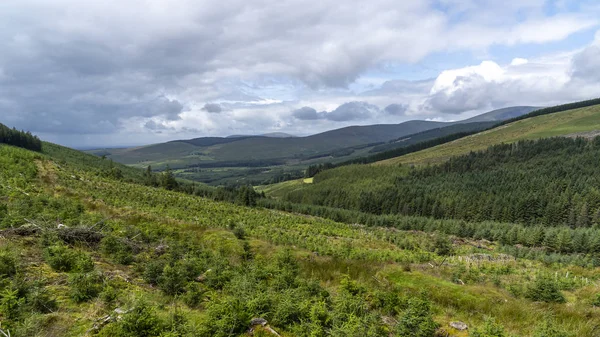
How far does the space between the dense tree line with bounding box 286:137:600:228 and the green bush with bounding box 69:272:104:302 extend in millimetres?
135740

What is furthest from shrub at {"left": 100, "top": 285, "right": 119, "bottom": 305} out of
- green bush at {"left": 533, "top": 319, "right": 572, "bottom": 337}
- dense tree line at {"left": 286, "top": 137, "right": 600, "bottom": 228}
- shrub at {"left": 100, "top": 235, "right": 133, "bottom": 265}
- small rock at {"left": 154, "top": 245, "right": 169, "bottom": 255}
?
dense tree line at {"left": 286, "top": 137, "right": 600, "bottom": 228}

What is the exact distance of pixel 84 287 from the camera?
25.0ft

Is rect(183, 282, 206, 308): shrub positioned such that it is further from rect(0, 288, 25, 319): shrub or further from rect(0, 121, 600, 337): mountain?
rect(0, 288, 25, 319): shrub

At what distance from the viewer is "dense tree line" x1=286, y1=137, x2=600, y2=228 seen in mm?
108250

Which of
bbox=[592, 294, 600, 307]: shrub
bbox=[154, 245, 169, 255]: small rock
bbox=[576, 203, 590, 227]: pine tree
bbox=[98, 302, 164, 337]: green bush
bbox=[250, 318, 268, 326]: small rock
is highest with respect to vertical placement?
bbox=[98, 302, 164, 337]: green bush

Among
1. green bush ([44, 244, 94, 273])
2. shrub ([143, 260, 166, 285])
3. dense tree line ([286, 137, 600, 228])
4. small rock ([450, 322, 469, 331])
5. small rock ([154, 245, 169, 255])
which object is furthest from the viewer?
dense tree line ([286, 137, 600, 228])

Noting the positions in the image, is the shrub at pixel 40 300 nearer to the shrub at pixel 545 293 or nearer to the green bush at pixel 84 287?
the green bush at pixel 84 287

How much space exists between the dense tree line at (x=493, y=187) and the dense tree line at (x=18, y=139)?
127965 mm

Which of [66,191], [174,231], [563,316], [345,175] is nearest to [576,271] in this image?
[563,316]

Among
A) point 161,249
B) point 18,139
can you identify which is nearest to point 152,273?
point 161,249

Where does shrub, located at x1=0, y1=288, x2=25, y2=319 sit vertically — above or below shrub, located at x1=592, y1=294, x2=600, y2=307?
above

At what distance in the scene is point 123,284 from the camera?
29.1 ft

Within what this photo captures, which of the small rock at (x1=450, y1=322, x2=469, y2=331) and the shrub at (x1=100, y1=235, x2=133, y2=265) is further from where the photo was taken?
the shrub at (x1=100, y1=235, x2=133, y2=265)

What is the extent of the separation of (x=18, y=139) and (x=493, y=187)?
697 feet
